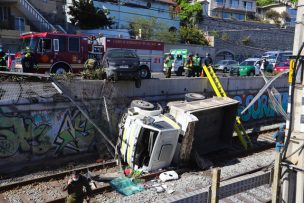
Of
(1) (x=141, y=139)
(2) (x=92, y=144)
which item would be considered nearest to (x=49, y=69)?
(2) (x=92, y=144)

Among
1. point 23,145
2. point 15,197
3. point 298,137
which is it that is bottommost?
point 15,197

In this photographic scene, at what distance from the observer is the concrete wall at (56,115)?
11.3 m

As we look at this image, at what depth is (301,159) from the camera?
5125 millimetres

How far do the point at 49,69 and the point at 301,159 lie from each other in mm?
14060

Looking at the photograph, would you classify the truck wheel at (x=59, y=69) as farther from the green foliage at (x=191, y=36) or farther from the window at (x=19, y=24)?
the green foliage at (x=191, y=36)

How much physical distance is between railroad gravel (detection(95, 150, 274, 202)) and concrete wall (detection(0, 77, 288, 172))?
3.49m

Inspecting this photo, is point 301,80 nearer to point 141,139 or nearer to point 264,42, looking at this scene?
point 141,139

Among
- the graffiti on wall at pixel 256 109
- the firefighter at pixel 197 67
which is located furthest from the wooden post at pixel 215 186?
the firefighter at pixel 197 67

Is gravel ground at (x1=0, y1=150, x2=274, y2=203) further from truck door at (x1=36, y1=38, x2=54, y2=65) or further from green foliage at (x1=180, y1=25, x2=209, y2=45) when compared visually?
green foliage at (x1=180, y1=25, x2=209, y2=45)

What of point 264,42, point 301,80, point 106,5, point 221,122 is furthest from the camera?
point 264,42

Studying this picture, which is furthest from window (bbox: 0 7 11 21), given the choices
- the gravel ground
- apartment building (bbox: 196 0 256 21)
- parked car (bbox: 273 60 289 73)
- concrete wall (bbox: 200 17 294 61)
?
apartment building (bbox: 196 0 256 21)

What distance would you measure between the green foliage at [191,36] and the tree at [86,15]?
35.6ft

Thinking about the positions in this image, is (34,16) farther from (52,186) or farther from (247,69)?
(52,186)

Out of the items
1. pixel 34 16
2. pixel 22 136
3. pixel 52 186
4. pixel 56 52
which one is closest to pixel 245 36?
pixel 34 16
